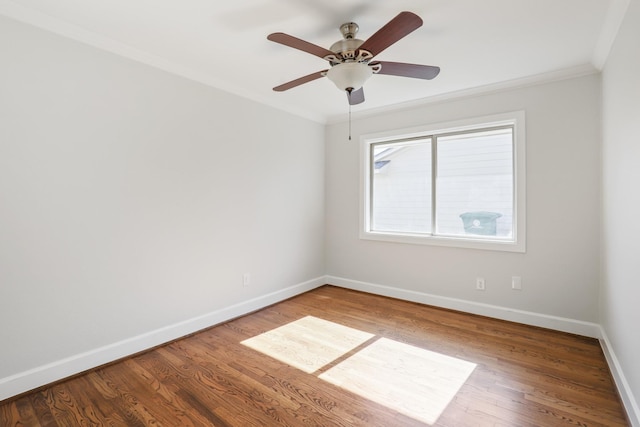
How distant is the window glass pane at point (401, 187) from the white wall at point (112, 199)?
152 cm

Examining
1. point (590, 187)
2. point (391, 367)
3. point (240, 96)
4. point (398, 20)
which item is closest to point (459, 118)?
point (590, 187)

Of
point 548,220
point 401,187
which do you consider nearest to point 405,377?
point 548,220

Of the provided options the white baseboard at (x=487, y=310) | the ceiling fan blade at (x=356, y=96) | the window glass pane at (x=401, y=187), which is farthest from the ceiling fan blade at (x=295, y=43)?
the white baseboard at (x=487, y=310)

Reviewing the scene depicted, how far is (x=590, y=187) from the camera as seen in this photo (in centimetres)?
271

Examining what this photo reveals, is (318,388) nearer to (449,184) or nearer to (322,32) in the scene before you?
(322,32)

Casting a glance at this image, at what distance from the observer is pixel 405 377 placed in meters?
2.14

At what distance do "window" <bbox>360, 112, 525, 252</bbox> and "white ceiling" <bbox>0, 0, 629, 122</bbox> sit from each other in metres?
0.63

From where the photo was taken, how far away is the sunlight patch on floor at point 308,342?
238 cm

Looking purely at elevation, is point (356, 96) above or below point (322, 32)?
below

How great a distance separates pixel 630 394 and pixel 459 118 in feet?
8.70

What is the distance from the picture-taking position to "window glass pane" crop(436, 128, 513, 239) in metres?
3.20

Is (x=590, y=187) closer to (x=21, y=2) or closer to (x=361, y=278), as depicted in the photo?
(x=361, y=278)

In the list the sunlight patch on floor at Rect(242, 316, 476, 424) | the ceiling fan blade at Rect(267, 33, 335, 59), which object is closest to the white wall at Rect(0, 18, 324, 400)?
the sunlight patch on floor at Rect(242, 316, 476, 424)

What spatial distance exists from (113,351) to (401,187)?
338 cm
